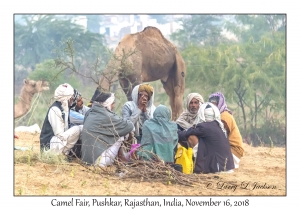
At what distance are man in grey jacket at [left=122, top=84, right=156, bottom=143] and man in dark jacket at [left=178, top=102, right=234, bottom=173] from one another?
0.80 meters

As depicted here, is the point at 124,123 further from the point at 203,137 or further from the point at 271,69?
the point at 271,69

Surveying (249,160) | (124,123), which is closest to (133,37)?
(249,160)

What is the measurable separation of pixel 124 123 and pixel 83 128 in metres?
0.50

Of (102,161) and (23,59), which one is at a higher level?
(23,59)

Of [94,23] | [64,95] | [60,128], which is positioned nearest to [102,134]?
[60,128]

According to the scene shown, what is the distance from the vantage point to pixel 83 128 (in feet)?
30.9

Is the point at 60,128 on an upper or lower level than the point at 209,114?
lower

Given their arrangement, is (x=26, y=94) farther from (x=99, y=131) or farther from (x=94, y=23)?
(x=94, y=23)

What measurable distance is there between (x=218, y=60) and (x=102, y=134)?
39.9ft

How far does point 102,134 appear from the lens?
9383 mm

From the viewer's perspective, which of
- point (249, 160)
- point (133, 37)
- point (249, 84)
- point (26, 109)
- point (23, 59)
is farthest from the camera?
point (23, 59)

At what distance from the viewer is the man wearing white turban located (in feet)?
31.8

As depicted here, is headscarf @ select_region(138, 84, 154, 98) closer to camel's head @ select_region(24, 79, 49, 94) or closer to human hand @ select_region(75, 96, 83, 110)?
human hand @ select_region(75, 96, 83, 110)

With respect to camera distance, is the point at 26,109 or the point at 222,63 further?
the point at 222,63
